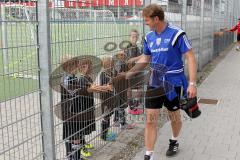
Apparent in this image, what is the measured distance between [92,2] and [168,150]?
2091 mm

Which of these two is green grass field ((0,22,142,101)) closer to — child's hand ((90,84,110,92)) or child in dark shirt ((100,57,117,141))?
child in dark shirt ((100,57,117,141))

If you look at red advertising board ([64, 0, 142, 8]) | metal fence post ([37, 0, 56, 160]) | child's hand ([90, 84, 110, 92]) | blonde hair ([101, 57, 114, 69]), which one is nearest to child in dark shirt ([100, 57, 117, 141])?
blonde hair ([101, 57, 114, 69])

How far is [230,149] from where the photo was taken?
5.25 m

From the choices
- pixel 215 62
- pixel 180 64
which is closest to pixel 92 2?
pixel 180 64

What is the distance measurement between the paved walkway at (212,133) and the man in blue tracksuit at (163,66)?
26.5 inches

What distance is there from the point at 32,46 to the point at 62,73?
0.48 metres

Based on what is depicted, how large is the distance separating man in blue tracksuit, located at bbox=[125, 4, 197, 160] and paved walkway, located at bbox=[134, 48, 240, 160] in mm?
674

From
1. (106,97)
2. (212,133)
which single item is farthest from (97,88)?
(212,133)

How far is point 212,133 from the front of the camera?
592 centimetres

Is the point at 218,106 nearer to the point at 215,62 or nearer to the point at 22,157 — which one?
the point at 22,157

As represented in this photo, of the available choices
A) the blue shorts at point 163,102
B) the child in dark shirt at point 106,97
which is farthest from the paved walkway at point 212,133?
the blue shorts at point 163,102

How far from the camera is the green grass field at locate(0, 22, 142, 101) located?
3.58 metres

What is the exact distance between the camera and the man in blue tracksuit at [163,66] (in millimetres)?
4406

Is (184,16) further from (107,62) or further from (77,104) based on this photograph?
(77,104)
